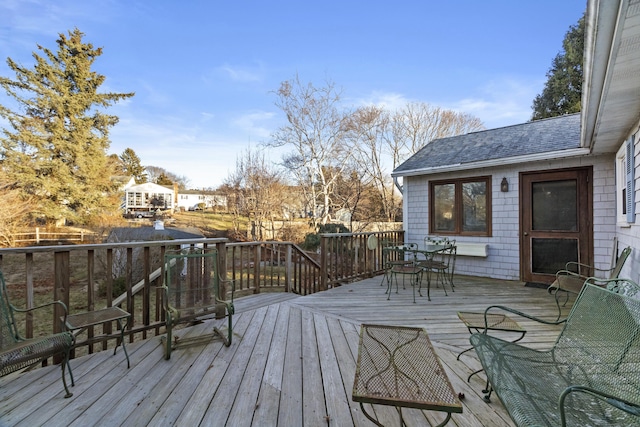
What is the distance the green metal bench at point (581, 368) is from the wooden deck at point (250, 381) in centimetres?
40

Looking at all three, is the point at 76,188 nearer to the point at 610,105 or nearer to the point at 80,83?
the point at 80,83

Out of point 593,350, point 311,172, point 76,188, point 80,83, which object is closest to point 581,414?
point 593,350

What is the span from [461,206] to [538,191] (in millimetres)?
1346

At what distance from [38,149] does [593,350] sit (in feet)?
69.9

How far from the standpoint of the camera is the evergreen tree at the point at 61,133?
48.2ft

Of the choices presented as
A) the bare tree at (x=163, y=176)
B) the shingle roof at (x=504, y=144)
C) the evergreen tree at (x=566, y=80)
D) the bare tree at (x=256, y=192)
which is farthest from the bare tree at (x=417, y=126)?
the bare tree at (x=163, y=176)

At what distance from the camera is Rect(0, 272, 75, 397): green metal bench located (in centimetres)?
180

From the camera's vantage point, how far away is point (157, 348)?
2779 mm

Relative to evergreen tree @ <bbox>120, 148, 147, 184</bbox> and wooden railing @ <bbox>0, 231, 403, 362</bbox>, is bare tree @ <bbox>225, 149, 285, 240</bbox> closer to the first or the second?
wooden railing @ <bbox>0, 231, 403, 362</bbox>

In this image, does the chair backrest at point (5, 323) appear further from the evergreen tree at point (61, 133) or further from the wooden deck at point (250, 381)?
the evergreen tree at point (61, 133)

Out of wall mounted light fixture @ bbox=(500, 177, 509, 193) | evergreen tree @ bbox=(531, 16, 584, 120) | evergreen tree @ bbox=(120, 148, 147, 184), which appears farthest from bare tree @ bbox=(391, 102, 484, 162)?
evergreen tree @ bbox=(120, 148, 147, 184)

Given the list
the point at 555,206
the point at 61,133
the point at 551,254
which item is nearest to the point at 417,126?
the point at 555,206

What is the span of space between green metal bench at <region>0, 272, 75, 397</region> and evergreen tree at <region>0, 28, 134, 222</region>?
16559mm

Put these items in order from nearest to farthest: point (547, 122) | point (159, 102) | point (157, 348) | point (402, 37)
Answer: point (157, 348), point (547, 122), point (402, 37), point (159, 102)
